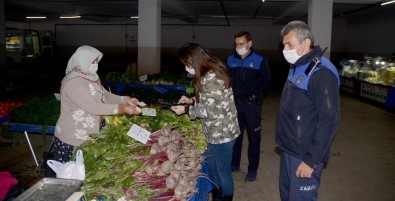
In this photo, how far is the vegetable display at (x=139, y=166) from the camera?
2266mm

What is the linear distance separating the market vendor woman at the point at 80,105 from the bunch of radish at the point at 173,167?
1.91 feet

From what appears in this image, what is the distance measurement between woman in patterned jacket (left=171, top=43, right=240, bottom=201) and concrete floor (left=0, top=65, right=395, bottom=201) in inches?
46.8

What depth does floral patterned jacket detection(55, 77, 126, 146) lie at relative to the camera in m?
2.87

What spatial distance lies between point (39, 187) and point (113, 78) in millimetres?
6647

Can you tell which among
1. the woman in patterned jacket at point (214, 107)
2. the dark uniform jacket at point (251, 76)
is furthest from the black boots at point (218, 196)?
the dark uniform jacket at point (251, 76)

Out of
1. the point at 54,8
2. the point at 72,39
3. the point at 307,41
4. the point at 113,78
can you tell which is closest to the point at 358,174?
the point at 307,41

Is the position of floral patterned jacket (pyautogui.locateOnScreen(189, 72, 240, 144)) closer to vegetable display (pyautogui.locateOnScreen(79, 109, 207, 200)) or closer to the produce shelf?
vegetable display (pyautogui.locateOnScreen(79, 109, 207, 200))

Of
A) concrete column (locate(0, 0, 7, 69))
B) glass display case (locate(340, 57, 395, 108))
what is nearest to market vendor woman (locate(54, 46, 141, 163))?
glass display case (locate(340, 57, 395, 108))

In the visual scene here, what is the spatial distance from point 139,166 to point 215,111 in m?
0.81

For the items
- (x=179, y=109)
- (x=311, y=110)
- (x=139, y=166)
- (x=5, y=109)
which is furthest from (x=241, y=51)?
(x=5, y=109)

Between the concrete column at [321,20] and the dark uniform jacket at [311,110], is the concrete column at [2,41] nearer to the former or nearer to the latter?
the concrete column at [321,20]

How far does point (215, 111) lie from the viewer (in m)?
2.90

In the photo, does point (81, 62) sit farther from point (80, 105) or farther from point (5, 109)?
point (5, 109)

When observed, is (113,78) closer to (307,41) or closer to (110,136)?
(110,136)
